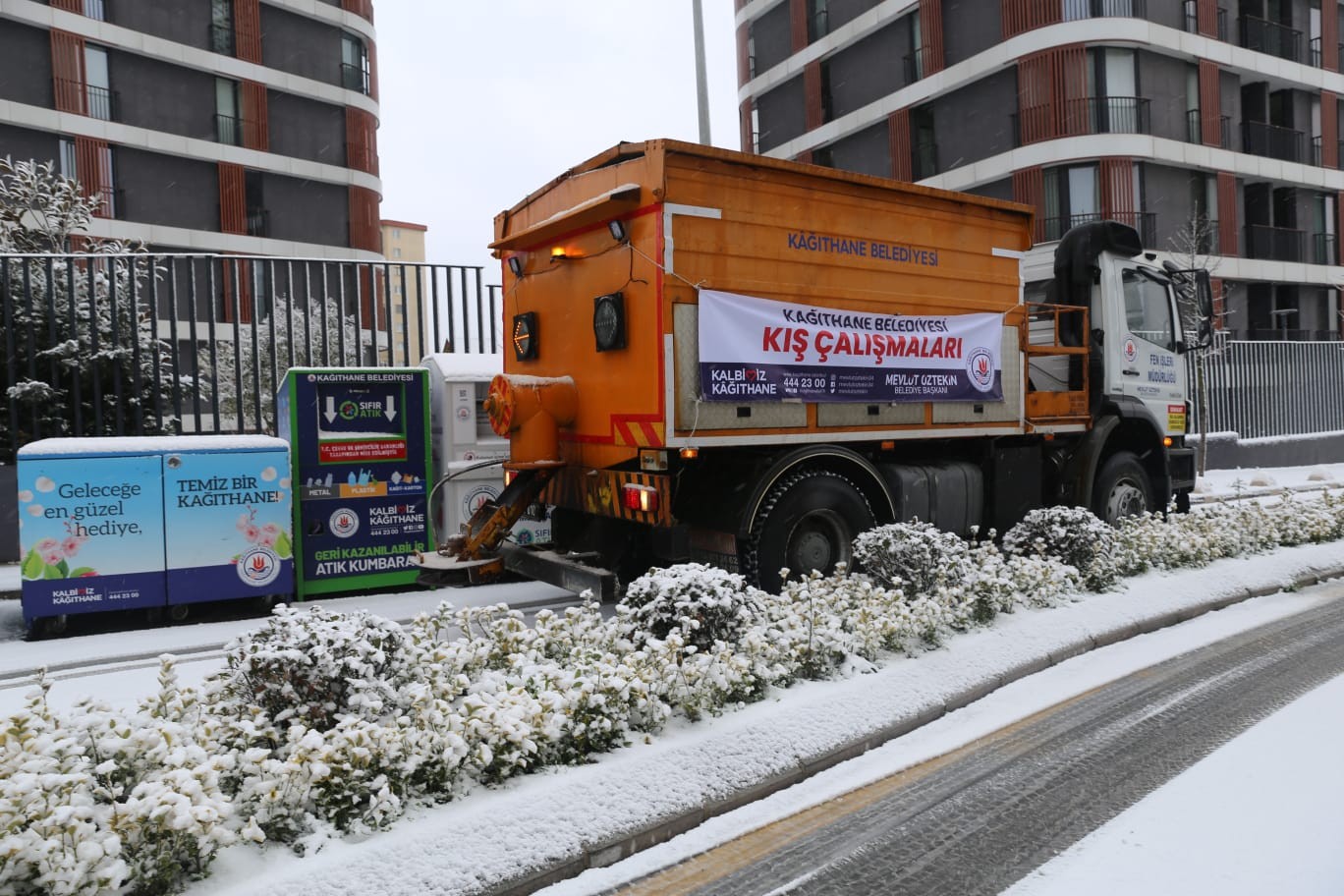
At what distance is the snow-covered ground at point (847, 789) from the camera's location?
3.23 meters

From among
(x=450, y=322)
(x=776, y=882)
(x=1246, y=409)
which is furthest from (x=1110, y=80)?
(x=776, y=882)

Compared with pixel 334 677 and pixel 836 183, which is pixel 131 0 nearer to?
pixel 836 183

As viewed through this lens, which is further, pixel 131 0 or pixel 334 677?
pixel 131 0

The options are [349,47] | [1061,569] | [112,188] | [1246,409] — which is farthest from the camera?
[349,47]

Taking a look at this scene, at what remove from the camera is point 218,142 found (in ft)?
109

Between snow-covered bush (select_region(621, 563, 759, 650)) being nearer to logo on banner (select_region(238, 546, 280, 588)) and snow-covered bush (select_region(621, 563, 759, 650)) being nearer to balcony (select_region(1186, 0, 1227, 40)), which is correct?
logo on banner (select_region(238, 546, 280, 588))

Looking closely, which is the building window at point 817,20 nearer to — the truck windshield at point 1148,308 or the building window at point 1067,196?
the building window at point 1067,196

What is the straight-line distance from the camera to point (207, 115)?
33.4m

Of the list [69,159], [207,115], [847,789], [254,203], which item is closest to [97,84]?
[69,159]

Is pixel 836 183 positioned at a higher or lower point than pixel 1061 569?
higher

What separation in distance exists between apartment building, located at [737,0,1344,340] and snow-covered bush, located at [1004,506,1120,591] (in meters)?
20.8

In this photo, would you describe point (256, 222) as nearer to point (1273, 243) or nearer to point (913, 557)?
point (913, 557)

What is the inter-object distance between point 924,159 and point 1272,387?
12994 mm

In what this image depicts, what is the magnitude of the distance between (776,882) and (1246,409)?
23.1 m
